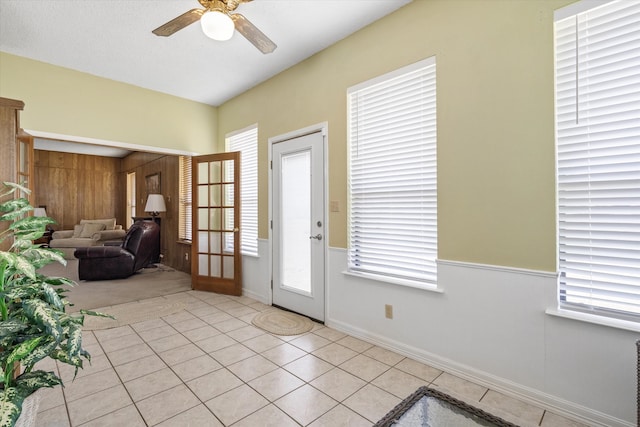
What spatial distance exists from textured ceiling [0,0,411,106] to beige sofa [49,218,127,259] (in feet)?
16.1

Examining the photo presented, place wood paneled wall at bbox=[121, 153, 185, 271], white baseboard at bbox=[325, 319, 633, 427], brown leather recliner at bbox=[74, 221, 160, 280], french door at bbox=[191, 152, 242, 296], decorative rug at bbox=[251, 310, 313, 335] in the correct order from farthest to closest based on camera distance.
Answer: wood paneled wall at bbox=[121, 153, 185, 271]
brown leather recliner at bbox=[74, 221, 160, 280]
french door at bbox=[191, 152, 242, 296]
decorative rug at bbox=[251, 310, 313, 335]
white baseboard at bbox=[325, 319, 633, 427]

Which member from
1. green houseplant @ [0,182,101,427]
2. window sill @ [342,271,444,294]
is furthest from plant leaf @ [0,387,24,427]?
window sill @ [342,271,444,294]

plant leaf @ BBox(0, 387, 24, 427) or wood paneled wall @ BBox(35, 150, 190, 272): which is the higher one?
wood paneled wall @ BBox(35, 150, 190, 272)

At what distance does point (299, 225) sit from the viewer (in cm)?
353

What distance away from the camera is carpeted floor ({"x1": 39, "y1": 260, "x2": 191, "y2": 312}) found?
403 centimetres

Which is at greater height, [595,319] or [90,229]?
[90,229]

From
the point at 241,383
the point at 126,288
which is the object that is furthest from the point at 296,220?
the point at 126,288

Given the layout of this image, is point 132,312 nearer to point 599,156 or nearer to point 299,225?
point 299,225

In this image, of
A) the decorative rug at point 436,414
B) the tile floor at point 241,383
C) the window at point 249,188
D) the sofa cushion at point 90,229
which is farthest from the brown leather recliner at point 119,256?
the decorative rug at point 436,414

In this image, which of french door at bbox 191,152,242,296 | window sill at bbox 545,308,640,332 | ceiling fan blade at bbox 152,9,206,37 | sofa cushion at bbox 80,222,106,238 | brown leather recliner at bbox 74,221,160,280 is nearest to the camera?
window sill at bbox 545,308,640,332

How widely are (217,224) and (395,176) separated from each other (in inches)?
116

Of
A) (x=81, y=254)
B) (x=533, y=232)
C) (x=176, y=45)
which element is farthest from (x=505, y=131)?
(x=81, y=254)

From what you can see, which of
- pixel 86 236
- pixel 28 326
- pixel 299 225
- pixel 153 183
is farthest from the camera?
pixel 86 236

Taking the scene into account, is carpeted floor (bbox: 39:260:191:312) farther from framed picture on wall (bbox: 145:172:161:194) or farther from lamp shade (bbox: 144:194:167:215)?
framed picture on wall (bbox: 145:172:161:194)
